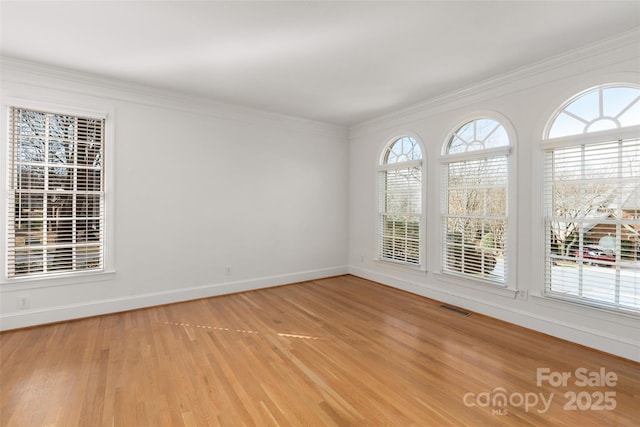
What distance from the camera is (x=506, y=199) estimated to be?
368cm

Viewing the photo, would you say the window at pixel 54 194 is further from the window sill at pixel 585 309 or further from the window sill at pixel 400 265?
the window sill at pixel 585 309

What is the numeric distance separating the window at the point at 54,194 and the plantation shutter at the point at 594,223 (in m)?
5.25

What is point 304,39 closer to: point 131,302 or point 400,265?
point 400,265

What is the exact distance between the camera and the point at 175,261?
423cm

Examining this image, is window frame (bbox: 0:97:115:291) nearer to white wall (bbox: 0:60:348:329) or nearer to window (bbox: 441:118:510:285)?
white wall (bbox: 0:60:348:329)

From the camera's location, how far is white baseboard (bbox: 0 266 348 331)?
3.33 m

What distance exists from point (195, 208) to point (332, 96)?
2530 millimetres

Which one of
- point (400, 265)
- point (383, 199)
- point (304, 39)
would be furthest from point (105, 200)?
point (400, 265)

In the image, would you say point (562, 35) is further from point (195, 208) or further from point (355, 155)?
point (195, 208)

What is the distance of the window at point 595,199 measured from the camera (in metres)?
2.79

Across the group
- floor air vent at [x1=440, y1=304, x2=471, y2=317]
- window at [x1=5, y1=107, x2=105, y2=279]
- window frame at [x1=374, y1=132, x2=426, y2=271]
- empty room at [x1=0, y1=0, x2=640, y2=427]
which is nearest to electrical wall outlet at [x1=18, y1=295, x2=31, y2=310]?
empty room at [x1=0, y1=0, x2=640, y2=427]

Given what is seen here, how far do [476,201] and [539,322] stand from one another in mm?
1553

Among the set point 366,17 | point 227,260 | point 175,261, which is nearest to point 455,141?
point 366,17

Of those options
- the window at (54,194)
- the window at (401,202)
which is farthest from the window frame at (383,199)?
the window at (54,194)
